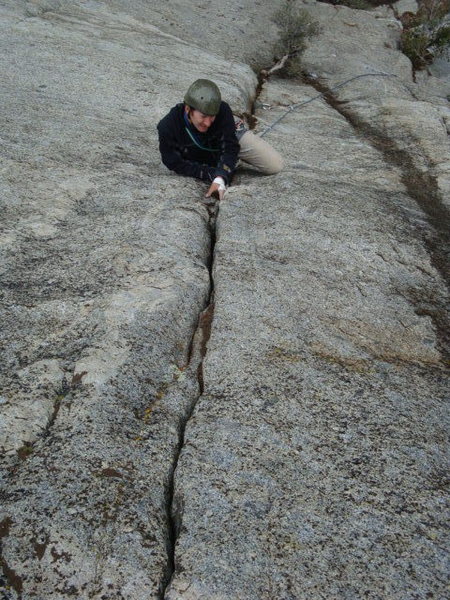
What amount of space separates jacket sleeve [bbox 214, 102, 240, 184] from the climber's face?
33 cm

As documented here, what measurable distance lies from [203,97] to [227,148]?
3.32 ft

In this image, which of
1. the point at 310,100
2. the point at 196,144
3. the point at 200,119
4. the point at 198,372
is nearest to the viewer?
the point at 198,372

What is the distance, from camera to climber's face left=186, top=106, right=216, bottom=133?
6.11 metres

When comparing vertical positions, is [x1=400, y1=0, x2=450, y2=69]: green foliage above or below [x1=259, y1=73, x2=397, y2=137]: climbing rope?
above

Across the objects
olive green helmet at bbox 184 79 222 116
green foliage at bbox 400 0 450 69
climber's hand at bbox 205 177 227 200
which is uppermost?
green foliage at bbox 400 0 450 69

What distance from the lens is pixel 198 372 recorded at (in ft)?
13.0

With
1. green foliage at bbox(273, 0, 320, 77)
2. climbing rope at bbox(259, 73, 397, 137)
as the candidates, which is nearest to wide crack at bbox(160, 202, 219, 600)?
climbing rope at bbox(259, 73, 397, 137)

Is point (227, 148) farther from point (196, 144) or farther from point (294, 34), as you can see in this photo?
point (294, 34)

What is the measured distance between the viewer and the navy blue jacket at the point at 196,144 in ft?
21.2

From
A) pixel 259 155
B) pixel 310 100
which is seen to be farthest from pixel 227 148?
pixel 310 100

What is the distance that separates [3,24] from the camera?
10383 mm

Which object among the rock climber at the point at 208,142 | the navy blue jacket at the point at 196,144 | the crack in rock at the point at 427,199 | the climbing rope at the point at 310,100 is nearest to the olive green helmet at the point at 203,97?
the rock climber at the point at 208,142

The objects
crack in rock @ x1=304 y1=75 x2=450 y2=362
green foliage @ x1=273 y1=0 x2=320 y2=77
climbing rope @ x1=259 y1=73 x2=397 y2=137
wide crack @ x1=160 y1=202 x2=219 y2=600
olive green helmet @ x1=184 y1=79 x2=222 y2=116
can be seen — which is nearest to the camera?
wide crack @ x1=160 y1=202 x2=219 y2=600

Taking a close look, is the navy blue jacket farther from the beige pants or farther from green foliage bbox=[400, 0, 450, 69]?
green foliage bbox=[400, 0, 450, 69]
